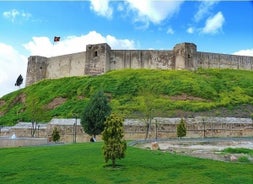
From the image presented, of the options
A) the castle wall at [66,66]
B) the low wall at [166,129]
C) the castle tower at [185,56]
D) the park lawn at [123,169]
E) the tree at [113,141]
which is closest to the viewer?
the park lawn at [123,169]

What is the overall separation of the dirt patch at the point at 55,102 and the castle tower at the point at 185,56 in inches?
814

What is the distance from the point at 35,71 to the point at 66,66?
592cm

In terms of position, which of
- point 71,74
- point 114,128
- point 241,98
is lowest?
point 114,128

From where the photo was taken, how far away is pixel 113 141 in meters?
15.5

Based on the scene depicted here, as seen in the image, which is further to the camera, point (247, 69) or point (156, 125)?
point (247, 69)

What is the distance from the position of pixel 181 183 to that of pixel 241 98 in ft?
129

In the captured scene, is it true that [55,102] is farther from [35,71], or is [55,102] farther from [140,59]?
[140,59]

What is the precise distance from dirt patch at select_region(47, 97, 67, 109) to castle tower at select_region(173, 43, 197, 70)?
67.8ft

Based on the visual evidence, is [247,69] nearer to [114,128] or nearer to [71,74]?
[71,74]

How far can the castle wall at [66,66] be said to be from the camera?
6662cm

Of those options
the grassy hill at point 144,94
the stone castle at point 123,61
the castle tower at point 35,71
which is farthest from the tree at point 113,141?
the castle tower at point 35,71

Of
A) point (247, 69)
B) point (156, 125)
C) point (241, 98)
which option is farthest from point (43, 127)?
point (247, 69)

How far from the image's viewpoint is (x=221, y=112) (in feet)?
143

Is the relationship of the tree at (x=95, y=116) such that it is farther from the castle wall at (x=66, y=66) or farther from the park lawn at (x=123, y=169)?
the castle wall at (x=66, y=66)
